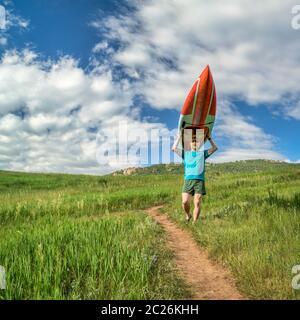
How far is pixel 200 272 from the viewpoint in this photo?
21.9 feet

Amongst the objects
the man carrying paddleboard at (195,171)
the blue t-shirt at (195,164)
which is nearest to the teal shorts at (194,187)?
the man carrying paddleboard at (195,171)

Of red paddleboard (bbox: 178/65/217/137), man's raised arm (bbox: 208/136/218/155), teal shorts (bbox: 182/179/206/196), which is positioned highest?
red paddleboard (bbox: 178/65/217/137)

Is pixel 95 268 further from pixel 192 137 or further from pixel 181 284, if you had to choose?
pixel 192 137

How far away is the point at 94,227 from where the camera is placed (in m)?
8.01

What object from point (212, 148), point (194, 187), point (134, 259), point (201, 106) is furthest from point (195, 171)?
point (134, 259)

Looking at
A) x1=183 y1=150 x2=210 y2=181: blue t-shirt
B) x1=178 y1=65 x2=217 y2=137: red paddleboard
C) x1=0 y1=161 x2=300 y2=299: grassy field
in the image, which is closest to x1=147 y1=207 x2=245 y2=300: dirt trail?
x1=0 y1=161 x2=300 y2=299: grassy field

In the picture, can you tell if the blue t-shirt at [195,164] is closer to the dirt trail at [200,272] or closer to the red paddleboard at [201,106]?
the dirt trail at [200,272]

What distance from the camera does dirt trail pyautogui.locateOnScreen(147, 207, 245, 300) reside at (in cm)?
552

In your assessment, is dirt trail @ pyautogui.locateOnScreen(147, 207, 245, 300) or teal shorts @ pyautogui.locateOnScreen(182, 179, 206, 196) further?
teal shorts @ pyautogui.locateOnScreen(182, 179, 206, 196)

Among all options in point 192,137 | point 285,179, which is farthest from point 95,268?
point 285,179

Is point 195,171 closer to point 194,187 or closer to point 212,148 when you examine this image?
point 194,187

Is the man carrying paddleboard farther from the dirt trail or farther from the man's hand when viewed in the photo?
the dirt trail

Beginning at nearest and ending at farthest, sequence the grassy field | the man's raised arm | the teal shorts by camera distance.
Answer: the grassy field, the teal shorts, the man's raised arm
